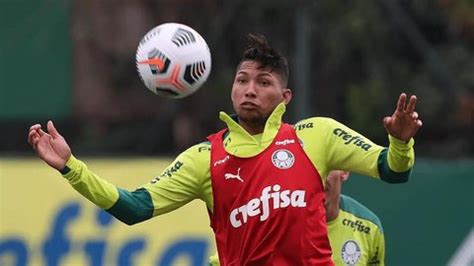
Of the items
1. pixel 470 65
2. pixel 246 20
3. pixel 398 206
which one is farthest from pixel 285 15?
pixel 398 206

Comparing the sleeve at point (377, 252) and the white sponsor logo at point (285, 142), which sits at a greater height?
the white sponsor logo at point (285, 142)

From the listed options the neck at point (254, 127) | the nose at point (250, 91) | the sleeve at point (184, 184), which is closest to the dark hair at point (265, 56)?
the nose at point (250, 91)

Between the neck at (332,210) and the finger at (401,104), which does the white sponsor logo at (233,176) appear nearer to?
the finger at (401,104)

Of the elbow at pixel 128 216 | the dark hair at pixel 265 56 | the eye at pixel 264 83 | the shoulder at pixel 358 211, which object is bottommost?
the shoulder at pixel 358 211

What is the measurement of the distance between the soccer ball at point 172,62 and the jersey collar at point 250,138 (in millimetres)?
505

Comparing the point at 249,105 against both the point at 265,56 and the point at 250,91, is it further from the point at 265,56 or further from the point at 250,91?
the point at 265,56

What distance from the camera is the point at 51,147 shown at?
6.95m

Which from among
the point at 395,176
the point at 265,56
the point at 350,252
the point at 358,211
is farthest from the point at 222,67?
the point at 395,176

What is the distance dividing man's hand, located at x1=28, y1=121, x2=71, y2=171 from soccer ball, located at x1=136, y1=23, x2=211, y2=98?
0.81 metres

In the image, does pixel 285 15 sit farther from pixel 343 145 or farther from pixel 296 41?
pixel 343 145

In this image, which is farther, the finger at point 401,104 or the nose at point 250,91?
the nose at point 250,91

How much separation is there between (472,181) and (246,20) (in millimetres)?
4874

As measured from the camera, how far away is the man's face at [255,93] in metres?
7.11

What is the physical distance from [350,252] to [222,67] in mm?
8364
